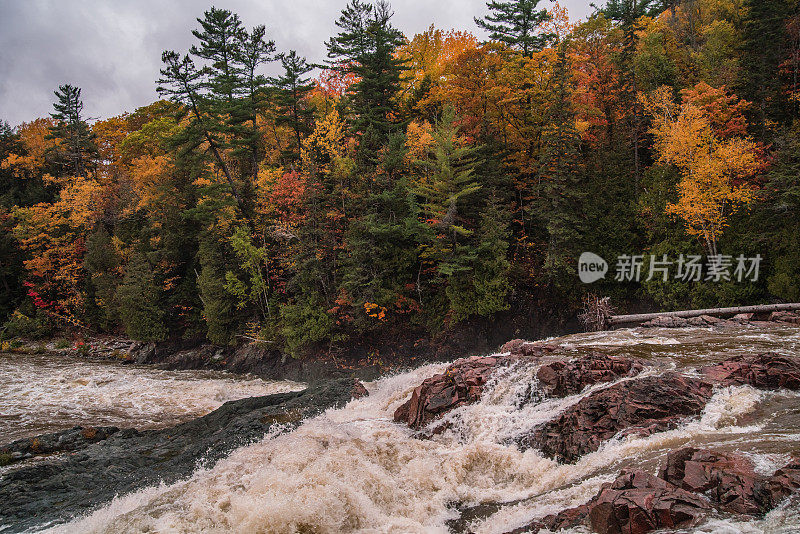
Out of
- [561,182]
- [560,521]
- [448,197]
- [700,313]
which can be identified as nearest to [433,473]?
[560,521]

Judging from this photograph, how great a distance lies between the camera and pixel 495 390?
10.5m

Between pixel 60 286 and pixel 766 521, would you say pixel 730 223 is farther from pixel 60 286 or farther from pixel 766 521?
pixel 60 286

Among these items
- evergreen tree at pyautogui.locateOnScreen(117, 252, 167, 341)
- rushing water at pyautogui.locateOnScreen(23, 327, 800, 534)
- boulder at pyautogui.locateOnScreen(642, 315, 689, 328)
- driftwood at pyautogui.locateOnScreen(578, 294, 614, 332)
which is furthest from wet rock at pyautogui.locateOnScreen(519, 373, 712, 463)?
evergreen tree at pyautogui.locateOnScreen(117, 252, 167, 341)

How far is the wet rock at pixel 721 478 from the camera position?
4492 millimetres

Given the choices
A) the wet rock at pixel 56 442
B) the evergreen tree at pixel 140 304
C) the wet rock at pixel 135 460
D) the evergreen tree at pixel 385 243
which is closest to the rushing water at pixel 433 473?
the wet rock at pixel 135 460

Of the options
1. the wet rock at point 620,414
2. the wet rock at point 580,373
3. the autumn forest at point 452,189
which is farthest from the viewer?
the autumn forest at point 452,189

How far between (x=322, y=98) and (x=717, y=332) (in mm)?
29772

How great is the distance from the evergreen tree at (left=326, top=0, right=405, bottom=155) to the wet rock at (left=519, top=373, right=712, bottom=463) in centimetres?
1986

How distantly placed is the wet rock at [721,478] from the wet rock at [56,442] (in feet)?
50.1

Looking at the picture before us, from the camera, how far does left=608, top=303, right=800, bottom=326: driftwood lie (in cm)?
1595

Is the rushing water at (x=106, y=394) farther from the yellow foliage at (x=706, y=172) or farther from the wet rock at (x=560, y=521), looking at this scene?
the yellow foliage at (x=706, y=172)

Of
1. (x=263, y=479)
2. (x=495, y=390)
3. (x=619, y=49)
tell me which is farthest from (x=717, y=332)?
(x=619, y=49)

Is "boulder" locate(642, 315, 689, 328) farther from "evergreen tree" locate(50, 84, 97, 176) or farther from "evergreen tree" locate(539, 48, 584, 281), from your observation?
"evergreen tree" locate(50, 84, 97, 176)

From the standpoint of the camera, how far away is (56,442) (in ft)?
41.1
